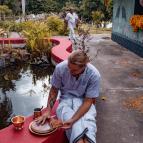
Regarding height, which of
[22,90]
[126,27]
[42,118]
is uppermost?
[126,27]

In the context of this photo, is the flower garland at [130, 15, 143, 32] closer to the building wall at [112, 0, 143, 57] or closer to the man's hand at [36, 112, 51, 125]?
the building wall at [112, 0, 143, 57]

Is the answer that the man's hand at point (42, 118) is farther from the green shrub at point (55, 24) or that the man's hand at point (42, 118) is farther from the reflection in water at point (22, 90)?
the green shrub at point (55, 24)

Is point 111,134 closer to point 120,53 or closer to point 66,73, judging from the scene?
point 66,73

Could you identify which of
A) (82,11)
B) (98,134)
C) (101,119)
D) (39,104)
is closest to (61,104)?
(98,134)

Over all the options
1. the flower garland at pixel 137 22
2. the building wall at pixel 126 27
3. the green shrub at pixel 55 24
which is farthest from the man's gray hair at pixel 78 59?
the green shrub at pixel 55 24

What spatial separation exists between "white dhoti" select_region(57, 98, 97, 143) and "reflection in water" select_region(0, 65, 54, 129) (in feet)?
6.70

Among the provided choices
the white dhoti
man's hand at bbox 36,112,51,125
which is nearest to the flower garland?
the white dhoti

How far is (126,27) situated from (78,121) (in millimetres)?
9407

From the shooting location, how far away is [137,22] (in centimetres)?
1058

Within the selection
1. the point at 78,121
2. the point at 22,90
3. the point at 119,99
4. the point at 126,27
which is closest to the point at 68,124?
the point at 78,121

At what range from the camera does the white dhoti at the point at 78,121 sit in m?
3.44

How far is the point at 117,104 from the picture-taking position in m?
5.59

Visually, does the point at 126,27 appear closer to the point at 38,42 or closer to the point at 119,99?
the point at 38,42

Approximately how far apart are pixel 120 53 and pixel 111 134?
7029mm
